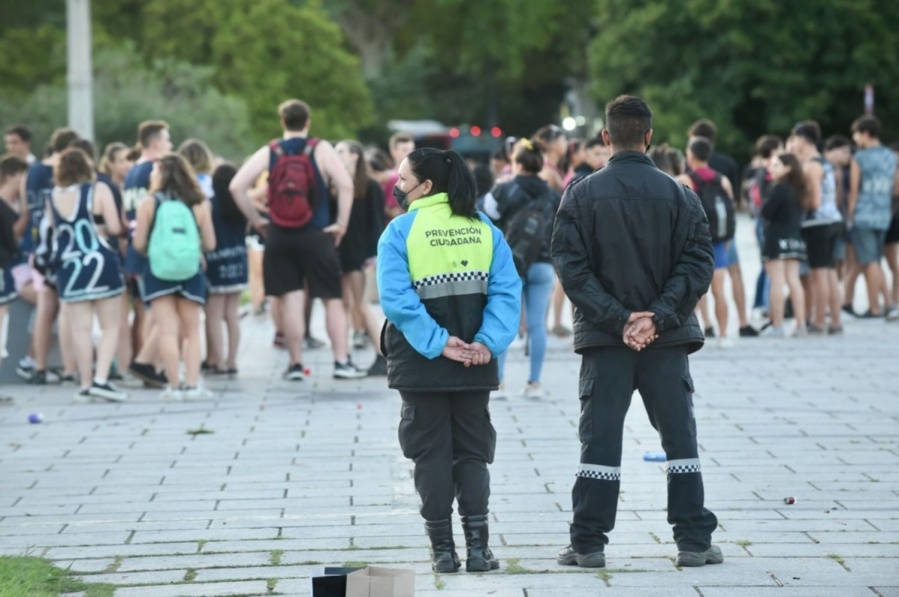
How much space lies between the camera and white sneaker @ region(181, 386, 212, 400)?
1191cm

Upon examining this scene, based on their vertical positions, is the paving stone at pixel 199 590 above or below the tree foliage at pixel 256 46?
below

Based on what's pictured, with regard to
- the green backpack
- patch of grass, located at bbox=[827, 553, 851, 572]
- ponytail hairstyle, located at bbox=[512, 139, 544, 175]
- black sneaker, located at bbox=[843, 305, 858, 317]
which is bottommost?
patch of grass, located at bbox=[827, 553, 851, 572]

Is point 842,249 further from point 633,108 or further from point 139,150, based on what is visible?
point 633,108

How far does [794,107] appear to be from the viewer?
52.1 m

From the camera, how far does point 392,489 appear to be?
325 inches

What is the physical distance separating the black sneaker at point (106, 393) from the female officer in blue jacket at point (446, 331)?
5687 mm

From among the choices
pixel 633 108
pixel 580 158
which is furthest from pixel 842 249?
pixel 633 108

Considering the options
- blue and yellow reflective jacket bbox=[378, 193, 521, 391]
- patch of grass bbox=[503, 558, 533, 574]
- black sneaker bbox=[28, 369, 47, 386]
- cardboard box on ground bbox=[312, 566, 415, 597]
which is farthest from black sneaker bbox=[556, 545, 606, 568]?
black sneaker bbox=[28, 369, 47, 386]

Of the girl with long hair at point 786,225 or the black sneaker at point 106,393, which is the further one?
the girl with long hair at point 786,225

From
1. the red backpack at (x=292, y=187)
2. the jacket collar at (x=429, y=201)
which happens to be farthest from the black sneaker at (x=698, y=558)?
the red backpack at (x=292, y=187)

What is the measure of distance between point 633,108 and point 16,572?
119 inches

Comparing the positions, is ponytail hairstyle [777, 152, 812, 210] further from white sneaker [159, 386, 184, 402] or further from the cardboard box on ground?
the cardboard box on ground

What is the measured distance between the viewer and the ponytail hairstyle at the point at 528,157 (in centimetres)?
1118

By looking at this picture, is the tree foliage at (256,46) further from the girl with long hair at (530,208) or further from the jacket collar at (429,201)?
the jacket collar at (429,201)
